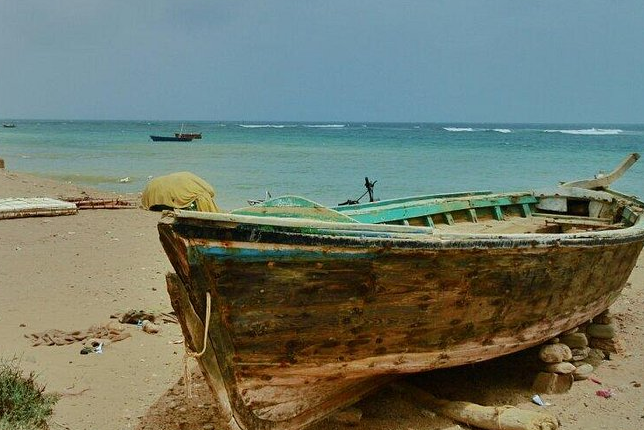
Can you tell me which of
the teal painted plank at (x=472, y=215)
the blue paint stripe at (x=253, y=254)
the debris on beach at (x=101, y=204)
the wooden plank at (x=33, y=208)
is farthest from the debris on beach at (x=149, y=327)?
the debris on beach at (x=101, y=204)

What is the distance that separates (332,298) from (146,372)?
2.48 metres

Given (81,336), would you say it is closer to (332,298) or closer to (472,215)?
(332,298)

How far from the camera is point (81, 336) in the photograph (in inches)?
241

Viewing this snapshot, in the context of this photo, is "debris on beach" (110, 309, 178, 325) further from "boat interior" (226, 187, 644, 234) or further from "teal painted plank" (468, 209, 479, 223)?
"teal painted plank" (468, 209, 479, 223)

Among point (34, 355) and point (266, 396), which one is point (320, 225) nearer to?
point (266, 396)

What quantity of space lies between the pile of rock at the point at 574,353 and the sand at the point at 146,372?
0.32ft

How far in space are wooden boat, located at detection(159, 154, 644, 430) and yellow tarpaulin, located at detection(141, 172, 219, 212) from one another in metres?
9.65

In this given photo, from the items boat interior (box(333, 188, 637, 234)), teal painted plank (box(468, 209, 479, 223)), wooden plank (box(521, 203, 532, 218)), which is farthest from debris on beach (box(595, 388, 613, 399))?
wooden plank (box(521, 203, 532, 218))

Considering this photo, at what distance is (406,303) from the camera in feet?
13.8

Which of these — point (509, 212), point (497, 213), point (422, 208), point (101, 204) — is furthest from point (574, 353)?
point (101, 204)

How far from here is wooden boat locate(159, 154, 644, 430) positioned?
146 inches

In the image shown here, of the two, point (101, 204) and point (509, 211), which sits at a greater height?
point (509, 211)

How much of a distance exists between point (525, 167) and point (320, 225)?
3348 centimetres

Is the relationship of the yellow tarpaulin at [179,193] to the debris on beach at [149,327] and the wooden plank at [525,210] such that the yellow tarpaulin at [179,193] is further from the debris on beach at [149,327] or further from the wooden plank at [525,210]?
the wooden plank at [525,210]
